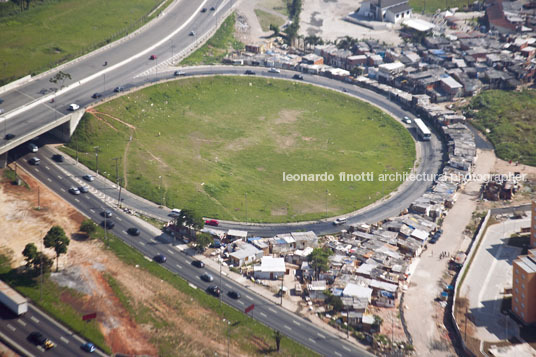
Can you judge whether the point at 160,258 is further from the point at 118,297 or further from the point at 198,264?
the point at 118,297

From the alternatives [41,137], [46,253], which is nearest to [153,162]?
[41,137]

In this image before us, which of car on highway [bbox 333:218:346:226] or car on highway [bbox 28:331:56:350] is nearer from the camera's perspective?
car on highway [bbox 28:331:56:350]

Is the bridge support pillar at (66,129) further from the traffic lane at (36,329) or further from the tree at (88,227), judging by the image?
the traffic lane at (36,329)

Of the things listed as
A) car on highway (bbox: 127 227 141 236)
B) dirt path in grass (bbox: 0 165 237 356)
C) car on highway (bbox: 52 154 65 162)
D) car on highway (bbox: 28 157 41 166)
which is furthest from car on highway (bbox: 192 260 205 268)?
car on highway (bbox: 28 157 41 166)

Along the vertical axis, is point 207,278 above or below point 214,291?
above

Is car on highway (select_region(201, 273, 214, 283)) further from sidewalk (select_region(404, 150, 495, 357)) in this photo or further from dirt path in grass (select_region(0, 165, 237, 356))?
sidewalk (select_region(404, 150, 495, 357))

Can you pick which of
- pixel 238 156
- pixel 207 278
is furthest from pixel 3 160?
pixel 207 278

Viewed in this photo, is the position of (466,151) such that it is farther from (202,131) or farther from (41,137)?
(41,137)
